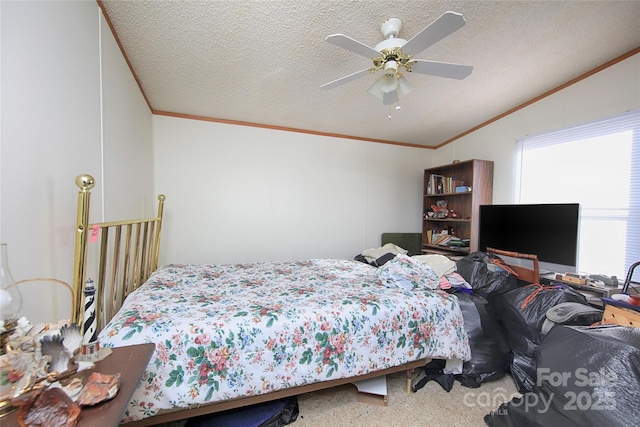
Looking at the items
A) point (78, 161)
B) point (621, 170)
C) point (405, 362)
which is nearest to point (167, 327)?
point (78, 161)

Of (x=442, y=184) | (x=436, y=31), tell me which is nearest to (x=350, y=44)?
(x=436, y=31)

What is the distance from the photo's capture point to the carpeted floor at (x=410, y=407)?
143 cm

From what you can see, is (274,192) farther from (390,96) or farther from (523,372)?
(523,372)

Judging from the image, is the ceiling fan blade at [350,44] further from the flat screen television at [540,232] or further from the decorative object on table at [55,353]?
the flat screen television at [540,232]

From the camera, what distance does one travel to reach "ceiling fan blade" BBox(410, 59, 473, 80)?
4.83 ft

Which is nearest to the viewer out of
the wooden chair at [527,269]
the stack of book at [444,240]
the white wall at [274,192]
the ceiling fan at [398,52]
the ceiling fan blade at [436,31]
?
the ceiling fan blade at [436,31]

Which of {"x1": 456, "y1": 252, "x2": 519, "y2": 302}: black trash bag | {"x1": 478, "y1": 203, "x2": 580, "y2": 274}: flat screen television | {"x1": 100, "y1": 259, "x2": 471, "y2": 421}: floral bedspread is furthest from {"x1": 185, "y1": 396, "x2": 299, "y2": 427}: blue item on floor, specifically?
{"x1": 478, "y1": 203, "x2": 580, "y2": 274}: flat screen television

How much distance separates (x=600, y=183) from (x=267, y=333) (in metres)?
2.96

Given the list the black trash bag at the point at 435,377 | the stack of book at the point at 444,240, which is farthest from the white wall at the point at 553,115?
the black trash bag at the point at 435,377

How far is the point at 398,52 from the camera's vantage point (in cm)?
141

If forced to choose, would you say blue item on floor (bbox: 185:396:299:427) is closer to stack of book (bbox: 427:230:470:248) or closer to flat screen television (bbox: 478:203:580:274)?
flat screen television (bbox: 478:203:580:274)

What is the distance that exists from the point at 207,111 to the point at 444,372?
3215 mm

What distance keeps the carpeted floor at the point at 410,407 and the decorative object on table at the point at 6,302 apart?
3.84ft

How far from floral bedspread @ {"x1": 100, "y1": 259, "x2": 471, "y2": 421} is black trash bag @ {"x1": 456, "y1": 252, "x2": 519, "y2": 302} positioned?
21.9 inches
